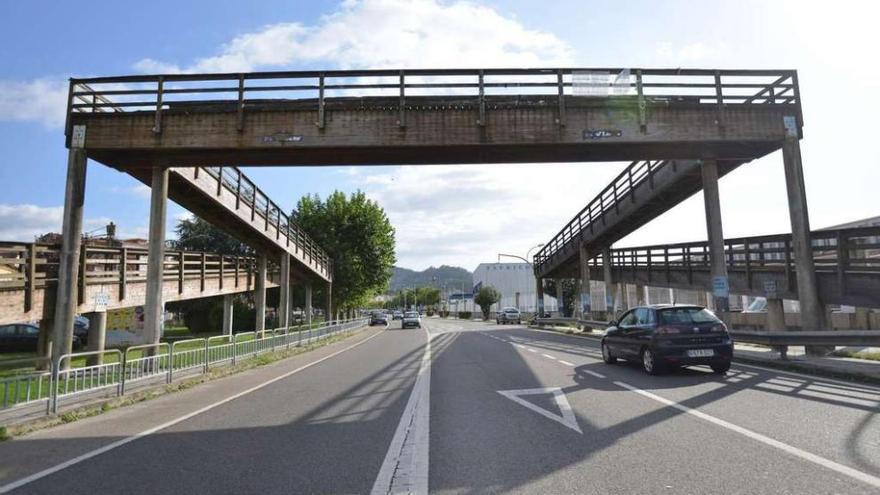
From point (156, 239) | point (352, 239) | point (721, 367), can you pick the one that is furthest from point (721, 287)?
point (352, 239)

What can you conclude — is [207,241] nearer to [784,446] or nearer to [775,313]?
[775,313]

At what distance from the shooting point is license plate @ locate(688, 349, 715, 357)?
11.2 meters

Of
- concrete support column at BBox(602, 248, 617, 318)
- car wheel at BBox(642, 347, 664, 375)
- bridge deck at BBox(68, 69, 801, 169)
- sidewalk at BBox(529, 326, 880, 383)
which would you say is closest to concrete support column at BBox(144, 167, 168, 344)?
bridge deck at BBox(68, 69, 801, 169)

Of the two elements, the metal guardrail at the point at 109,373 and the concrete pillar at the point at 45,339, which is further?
the concrete pillar at the point at 45,339

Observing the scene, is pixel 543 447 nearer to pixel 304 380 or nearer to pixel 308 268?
pixel 304 380

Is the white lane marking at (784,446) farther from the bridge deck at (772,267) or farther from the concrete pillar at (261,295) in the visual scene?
the concrete pillar at (261,295)

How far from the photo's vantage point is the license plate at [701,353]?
11188mm

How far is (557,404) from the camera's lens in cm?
832

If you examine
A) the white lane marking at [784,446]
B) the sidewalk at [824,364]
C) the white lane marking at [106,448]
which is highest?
the sidewalk at [824,364]

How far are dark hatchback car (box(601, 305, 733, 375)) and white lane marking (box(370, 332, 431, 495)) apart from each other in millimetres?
5300

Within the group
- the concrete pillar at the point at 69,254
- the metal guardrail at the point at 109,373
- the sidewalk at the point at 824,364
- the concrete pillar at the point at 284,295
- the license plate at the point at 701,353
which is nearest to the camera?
the metal guardrail at the point at 109,373

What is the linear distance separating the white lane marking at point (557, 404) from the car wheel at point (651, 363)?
2.80 meters

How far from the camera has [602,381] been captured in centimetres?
1080

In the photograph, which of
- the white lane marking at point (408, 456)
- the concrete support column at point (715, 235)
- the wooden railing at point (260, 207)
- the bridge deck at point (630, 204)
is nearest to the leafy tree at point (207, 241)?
the wooden railing at point (260, 207)
